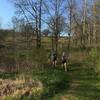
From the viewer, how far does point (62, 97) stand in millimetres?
14750

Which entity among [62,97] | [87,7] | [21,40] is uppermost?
[87,7]

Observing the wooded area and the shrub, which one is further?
the shrub

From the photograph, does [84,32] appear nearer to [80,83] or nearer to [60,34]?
[60,34]

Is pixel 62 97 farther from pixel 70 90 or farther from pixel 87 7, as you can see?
pixel 87 7

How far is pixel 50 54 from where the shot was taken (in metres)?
32.9

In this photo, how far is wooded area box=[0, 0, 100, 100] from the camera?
52.6ft

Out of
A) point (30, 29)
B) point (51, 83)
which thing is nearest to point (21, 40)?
point (30, 29)

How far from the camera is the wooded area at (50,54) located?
1603 centimetres

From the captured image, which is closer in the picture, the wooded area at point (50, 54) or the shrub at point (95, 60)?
the wooded area at point (50, 54)

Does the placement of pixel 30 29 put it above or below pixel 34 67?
above

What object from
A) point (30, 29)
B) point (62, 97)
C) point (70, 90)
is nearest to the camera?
point (62, 97)

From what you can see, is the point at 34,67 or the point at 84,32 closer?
the point at 34,67

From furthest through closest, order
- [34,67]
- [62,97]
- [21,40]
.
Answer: [21,40], [34,67], [62,97]

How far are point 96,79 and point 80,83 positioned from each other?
2120 mm
